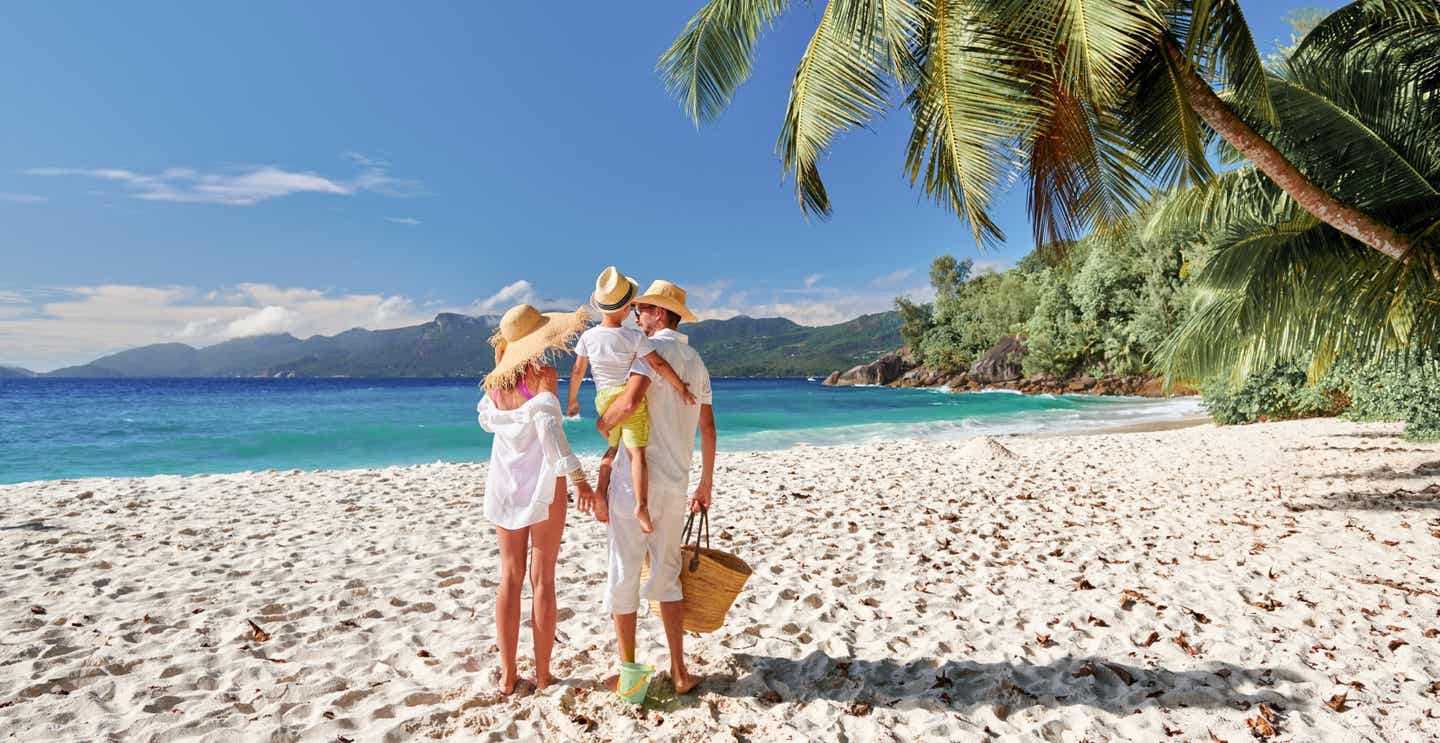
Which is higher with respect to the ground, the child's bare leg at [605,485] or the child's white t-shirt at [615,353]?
the child's white t-shirt at [615,353]

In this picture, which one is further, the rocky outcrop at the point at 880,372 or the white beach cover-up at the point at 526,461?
the rocky outcrop at the point at 880,372

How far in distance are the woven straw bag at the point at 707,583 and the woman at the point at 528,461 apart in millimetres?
507

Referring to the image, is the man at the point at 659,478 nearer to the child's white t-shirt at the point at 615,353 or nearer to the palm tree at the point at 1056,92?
the child's white t-shirt at the point at 615,353

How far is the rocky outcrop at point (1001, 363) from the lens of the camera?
5081 centimetres

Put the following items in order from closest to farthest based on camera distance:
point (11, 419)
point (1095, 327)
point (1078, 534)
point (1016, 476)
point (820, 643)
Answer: point (820, 643) < point (1078, 534) < point (1016, 476) < point (11, 419) < point (1095, 327)

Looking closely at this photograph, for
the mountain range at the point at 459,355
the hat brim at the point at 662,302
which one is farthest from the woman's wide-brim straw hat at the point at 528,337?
the mountain range at the point at 459,355

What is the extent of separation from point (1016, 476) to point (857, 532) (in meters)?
4.31

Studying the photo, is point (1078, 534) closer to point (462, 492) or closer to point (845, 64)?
point (845, 64)

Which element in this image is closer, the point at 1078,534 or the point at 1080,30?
the point at 1080,30

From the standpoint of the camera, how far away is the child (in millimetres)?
2951

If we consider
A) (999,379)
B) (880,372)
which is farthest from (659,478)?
(880,372)

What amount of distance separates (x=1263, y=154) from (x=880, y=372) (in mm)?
67821

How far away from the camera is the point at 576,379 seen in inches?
120

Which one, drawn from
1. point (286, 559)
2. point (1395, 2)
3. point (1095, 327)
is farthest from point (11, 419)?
point (1095, 327)
